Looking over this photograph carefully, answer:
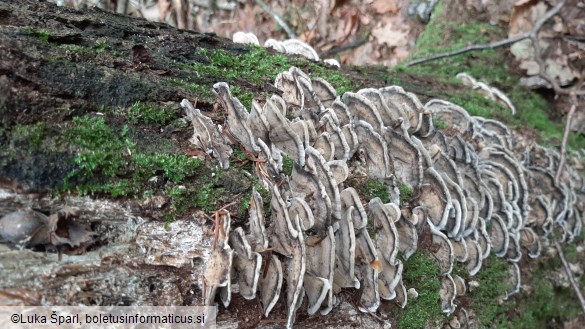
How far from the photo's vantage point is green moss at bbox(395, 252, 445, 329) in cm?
354

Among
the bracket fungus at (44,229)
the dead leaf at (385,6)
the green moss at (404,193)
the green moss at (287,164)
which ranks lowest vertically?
the bracket fungus at (44,229)

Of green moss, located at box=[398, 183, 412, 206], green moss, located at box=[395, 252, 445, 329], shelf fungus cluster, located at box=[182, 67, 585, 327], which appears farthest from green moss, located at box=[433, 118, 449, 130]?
green moss, located at box=[395, 252, 445, 329]

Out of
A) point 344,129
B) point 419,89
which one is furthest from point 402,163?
point 419,89

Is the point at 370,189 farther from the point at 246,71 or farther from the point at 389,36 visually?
the point at 389,36

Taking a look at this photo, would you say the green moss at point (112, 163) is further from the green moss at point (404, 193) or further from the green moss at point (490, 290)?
the green moss at point (490, 290)

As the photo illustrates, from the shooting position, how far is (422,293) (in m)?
3.62

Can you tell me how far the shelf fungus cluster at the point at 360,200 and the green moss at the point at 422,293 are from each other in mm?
Result: 71

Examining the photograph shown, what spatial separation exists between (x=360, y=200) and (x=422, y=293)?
3.06 ft

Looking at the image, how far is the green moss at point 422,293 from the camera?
354 centimetres

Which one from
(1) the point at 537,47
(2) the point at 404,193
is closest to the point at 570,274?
(2) the point at 404,193

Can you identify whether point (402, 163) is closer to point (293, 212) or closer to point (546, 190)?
point (293, 212)

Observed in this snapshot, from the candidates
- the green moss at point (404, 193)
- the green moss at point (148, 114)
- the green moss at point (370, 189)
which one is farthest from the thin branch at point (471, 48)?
the green moss at point (148, 114)

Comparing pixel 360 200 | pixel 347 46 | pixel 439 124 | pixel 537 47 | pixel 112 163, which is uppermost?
pixel 347 46

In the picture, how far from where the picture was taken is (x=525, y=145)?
5.25 m
